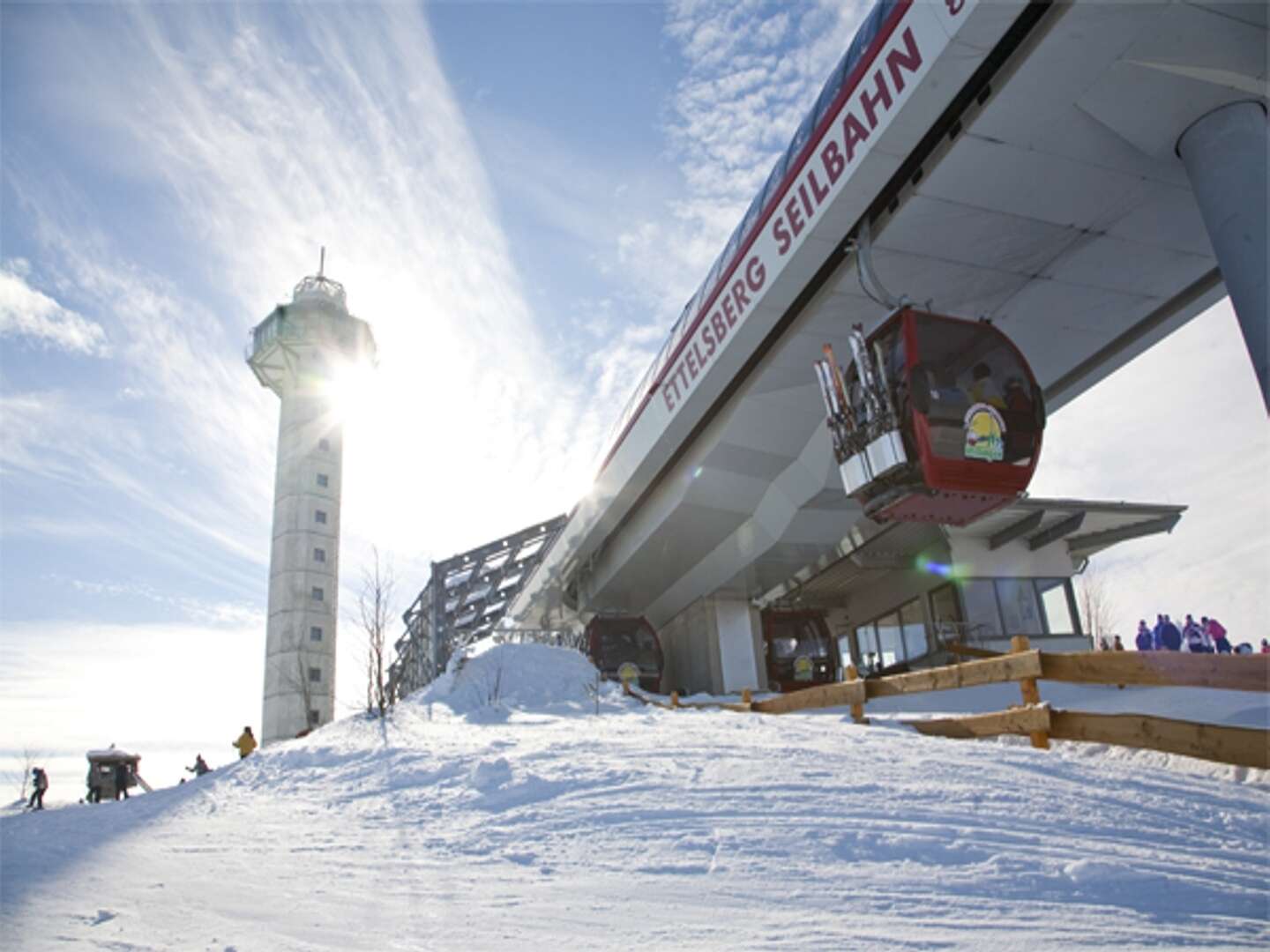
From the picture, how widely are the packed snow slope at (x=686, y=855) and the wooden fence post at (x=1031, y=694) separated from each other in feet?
0.82

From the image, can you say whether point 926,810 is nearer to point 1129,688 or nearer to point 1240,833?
point 1240,833

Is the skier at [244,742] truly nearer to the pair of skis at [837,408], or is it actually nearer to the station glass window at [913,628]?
the pair of skis at [837,408]

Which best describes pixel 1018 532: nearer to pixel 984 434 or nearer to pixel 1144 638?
pixel 1144 638

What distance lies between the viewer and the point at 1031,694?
23.5 feet

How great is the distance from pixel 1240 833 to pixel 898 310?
19.8 feet

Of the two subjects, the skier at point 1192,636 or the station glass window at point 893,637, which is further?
the station glass window at point 893,637

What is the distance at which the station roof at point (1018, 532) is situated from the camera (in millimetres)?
20031

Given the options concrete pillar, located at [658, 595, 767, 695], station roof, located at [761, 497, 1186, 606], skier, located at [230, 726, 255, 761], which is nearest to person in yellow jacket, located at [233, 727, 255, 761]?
skier, located at [230, 726, 255, 761]

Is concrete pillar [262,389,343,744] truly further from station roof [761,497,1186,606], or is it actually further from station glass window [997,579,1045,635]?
station glass window [997,579,1045,635]

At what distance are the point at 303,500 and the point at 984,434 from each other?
38.9 m

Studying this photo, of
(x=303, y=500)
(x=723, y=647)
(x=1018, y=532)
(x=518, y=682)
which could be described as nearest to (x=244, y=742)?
(x=518, y=682)

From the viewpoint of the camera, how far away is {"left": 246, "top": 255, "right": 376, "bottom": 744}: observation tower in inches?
1540

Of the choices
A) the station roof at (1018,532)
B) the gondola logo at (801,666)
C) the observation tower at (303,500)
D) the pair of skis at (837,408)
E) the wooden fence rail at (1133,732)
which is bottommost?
the wooden fence rail at (1133,732)

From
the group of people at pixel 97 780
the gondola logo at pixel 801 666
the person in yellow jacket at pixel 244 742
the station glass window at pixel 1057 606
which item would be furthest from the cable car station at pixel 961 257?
the group of people at pixel 97 780
